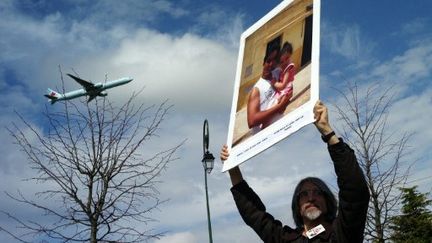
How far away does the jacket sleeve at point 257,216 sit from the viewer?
2.82 metres

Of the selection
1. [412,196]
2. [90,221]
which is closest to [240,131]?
[90,221]

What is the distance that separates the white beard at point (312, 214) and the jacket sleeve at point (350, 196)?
23 cm

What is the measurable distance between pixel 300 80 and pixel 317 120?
258 mm

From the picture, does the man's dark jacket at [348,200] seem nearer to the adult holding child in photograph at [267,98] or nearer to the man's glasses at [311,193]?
the man's glasses at [311,193]

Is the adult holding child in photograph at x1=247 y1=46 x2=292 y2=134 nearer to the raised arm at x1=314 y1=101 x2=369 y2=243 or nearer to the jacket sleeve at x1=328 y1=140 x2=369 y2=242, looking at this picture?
the raised arm at x1=314 y1=101 x2=369 y2=243

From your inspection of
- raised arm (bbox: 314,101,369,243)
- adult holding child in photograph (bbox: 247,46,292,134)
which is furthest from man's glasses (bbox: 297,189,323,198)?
adult holding child in photograph (bbox: 247,46,292,134)

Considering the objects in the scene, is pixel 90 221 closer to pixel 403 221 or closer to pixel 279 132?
pixel 279 132

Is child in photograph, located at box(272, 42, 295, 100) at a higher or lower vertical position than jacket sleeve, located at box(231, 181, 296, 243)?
higher

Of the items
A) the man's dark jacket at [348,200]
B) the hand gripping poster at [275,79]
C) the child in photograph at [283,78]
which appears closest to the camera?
the man's dark jacket at [348,200]

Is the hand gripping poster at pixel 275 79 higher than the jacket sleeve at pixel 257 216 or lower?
higher

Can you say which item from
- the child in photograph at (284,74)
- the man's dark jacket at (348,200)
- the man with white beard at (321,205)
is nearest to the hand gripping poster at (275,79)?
the child in photograph at (284,74)

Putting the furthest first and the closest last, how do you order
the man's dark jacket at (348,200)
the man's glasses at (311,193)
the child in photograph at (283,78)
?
1. the man's glasses at (311,193)
2. the child in photograph at (283,78)
3. the man's dark jacket at (348,200)

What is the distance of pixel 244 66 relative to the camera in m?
3.23

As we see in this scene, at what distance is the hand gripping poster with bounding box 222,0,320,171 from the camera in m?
2.51
